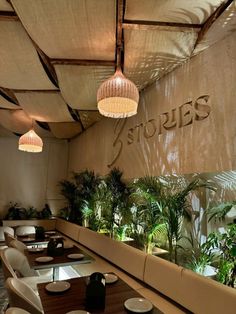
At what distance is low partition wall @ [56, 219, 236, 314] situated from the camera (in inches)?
81.8

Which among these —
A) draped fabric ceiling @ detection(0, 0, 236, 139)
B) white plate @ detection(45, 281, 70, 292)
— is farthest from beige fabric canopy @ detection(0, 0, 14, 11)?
white plate @ detection(45, 281, 70, 292)

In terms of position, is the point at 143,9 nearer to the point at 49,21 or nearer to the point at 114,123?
the point at 49,21

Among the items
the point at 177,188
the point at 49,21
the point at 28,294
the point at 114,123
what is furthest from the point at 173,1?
the point at 114,123

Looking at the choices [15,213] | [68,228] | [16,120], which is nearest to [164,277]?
[68,228]

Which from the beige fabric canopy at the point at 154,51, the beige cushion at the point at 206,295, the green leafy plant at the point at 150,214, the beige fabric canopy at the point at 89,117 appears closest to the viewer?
the beige cushion at the point at 206,295

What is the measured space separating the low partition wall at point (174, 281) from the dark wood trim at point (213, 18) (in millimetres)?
2761

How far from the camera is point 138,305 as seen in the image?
1.84m

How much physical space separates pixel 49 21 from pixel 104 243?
3557mm

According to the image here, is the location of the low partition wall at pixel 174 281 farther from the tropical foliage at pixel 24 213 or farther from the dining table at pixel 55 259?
the tropical foliage at pixel 24 213

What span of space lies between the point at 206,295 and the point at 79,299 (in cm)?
120

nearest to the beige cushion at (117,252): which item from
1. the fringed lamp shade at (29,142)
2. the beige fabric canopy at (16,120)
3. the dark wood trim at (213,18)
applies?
the fringed lamp shade at (29,142)

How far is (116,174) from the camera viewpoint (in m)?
4.93

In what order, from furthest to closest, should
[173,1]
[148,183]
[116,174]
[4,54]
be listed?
[116,174]
[148,183]
[4,54]
[173,1]

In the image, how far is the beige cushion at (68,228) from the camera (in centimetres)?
558
